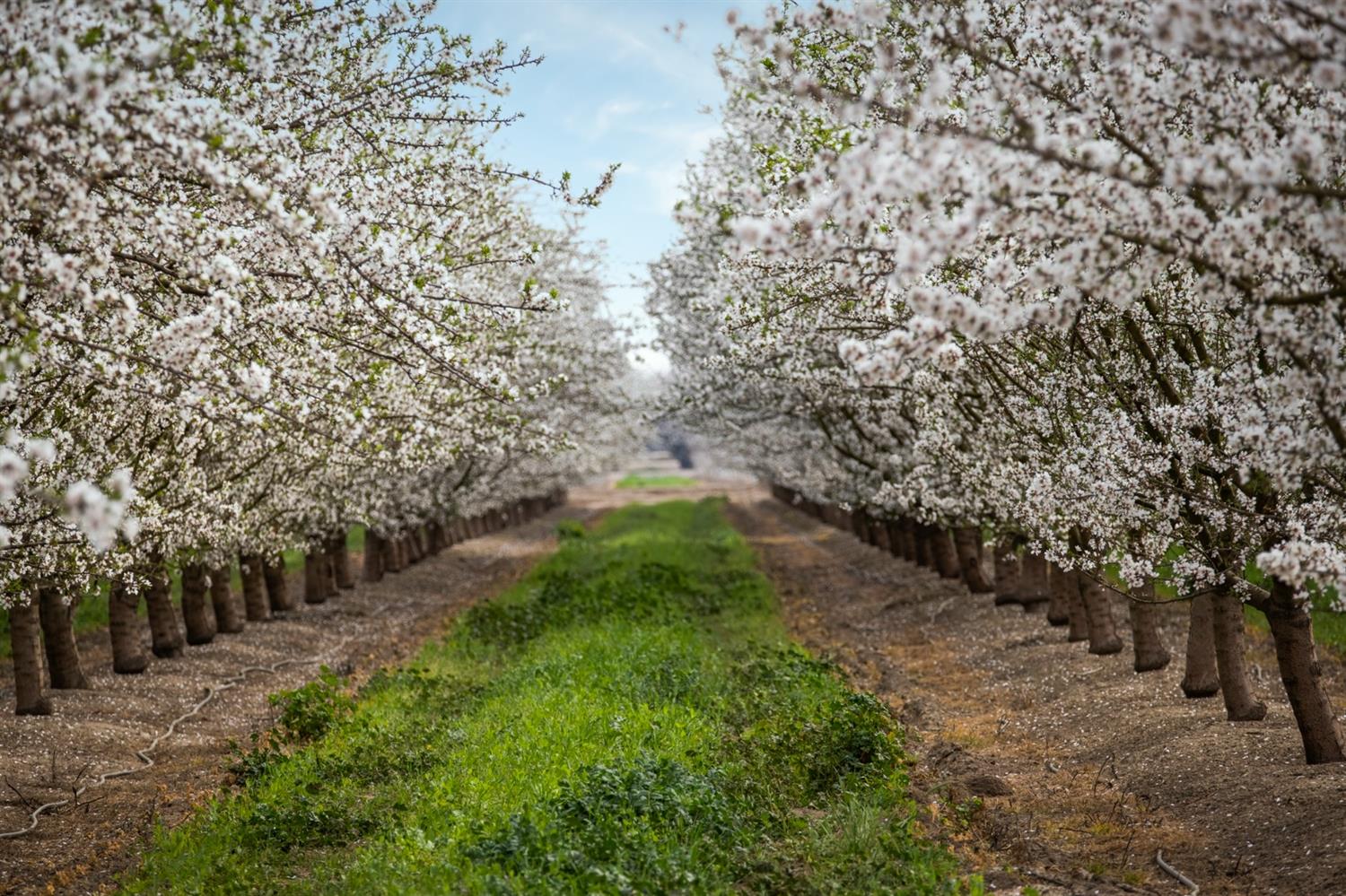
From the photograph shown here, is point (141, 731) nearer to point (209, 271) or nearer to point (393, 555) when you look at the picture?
point (209, 271)

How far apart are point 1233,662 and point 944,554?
58.3 feet

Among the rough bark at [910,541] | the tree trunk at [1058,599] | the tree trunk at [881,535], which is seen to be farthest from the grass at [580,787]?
the tree trunk at [881,535]

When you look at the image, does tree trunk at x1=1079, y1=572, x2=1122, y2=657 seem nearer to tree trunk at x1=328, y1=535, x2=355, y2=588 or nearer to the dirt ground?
the dirt ground

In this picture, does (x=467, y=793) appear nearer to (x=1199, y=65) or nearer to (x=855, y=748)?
(x=855, y=748)

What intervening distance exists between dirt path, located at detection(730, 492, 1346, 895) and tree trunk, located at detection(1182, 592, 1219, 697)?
0.29 metres

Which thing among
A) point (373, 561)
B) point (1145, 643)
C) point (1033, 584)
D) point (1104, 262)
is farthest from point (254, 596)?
point (1104, 262)

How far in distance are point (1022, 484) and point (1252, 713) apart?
373 centimetres

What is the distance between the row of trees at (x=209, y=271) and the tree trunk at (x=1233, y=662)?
813 cm

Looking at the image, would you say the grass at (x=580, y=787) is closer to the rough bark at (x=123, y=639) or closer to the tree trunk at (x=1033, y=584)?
the rough bark at (x=123, y=639)

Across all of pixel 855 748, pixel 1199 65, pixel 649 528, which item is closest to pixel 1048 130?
pixel 1199 65

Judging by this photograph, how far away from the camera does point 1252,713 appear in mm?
13305

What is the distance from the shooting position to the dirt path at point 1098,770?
9.49 metres

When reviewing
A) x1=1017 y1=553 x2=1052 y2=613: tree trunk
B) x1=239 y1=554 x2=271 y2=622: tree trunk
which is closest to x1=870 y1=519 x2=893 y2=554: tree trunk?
x1=1017 y1=553 x2=1052 y2=613: tree trunk

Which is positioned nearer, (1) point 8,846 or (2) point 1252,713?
(1) point 8,846
